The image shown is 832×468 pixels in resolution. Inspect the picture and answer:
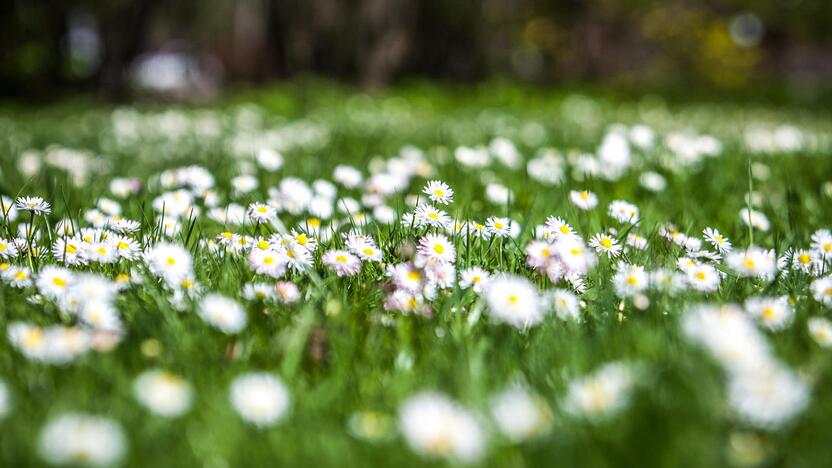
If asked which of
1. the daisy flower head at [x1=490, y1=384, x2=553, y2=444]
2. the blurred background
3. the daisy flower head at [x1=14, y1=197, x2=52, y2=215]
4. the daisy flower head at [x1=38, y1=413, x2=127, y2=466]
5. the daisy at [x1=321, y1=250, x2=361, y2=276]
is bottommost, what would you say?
the daisy flower head at [x1=38, y1=413, x2=127, y2=466]

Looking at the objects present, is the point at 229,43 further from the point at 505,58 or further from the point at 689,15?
the point at 689,15

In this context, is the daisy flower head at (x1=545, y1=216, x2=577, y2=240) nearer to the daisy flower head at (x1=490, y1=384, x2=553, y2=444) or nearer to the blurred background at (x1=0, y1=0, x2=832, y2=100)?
the daisy flower head at (x1=490, y1=384, x2=553, y2=444)

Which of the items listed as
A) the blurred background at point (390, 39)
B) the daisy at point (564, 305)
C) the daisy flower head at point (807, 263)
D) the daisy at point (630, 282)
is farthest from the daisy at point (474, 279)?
the blurred background at point (390, 39)

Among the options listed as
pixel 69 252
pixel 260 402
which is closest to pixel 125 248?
pixel 69 252

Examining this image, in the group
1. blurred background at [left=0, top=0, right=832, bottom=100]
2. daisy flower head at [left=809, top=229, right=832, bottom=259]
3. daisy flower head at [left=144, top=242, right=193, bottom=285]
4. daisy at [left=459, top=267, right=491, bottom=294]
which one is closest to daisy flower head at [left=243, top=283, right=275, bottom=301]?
daisy flower head at [left=144, top=242, right=193, bottom=285]

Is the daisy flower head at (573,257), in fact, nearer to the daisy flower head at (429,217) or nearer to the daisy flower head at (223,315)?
the daisy flower head at (429,217)

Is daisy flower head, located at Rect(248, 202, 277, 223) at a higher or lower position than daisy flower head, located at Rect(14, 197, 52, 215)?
higher
